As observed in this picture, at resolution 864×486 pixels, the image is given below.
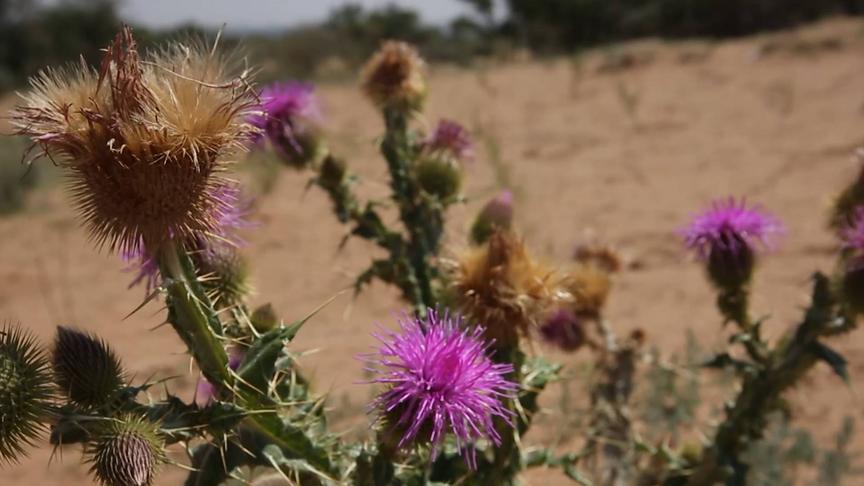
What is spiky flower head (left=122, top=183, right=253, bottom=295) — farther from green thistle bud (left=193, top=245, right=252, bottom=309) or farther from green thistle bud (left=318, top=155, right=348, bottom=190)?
green thistle bud (left=318, top=155, right=348, bottom=190)

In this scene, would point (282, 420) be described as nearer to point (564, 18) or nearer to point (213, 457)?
point (213, 457)

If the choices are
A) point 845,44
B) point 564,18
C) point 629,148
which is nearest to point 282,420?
point 629,148

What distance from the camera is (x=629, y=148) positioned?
1046cm

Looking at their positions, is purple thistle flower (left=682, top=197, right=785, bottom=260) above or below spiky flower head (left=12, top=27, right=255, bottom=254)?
below

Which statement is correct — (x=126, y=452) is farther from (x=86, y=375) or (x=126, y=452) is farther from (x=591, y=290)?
(x=591, y=290)

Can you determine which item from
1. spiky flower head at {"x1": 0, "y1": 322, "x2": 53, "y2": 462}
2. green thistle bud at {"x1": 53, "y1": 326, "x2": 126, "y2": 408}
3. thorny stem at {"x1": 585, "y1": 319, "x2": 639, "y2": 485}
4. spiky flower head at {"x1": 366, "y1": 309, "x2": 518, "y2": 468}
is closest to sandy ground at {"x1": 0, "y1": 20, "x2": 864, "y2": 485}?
thorny stem at {"x1": 585, "y1": 319, "x2": 639, "y2": 485}

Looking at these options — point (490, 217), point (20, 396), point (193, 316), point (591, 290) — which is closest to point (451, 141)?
point (490, 217)

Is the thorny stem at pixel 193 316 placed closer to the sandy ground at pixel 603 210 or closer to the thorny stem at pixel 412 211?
the sandy ground at pixel 603 210

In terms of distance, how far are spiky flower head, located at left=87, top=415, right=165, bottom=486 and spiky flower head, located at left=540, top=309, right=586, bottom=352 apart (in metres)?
2.21

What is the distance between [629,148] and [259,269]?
5.25m

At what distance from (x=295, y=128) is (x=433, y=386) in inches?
63.4

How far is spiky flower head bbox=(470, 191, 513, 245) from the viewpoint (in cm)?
269

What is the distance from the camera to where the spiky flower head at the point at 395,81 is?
116 inches

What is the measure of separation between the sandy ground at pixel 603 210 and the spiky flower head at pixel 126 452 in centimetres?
102
